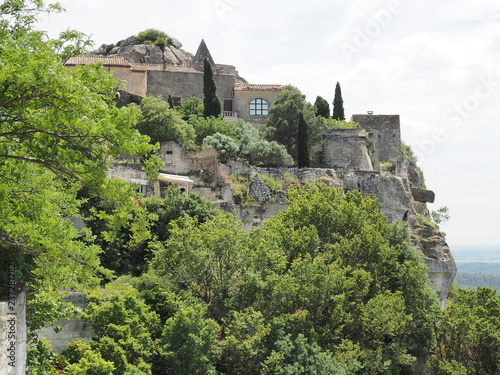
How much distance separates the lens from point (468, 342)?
36062 millimetres

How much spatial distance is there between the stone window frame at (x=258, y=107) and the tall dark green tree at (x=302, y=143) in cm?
886

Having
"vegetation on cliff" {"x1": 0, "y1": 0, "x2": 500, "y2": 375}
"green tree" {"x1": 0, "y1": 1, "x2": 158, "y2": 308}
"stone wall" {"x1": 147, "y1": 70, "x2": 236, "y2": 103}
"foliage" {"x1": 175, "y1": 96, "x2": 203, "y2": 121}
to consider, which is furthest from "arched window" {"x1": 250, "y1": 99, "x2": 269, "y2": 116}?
"green tree" {"x1": 0, "y1": 1, "x2": 158, "y2": 308}

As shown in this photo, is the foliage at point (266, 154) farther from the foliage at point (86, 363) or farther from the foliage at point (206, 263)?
the foliage at point (86, 363)

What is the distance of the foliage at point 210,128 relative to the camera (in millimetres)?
51125

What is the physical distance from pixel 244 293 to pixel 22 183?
14542mm

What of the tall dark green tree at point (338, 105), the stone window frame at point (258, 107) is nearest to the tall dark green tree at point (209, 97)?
the stone window frame at point (258, 107)

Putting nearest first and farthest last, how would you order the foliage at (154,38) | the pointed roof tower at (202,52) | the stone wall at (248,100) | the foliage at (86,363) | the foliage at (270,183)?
the foliage at (86,363)
the foliage at (270,183)
the stone wall at (248,100)
the pointed roof tower at (202,52)
the foliage at (154,38)

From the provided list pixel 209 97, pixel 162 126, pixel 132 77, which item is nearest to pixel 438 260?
pixel 162 126

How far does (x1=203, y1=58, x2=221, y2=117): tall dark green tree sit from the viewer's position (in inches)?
2197

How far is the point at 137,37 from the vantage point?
3199 inches

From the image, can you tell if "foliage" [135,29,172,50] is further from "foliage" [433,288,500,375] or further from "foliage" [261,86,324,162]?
"foliage" [433,288,500,375]

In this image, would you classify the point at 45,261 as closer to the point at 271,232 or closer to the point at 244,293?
the point at 244,293

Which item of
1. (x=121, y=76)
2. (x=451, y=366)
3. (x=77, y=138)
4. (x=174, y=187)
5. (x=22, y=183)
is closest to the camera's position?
(x=77, y=138)

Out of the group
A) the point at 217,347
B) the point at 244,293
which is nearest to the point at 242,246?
the point at 244,293
